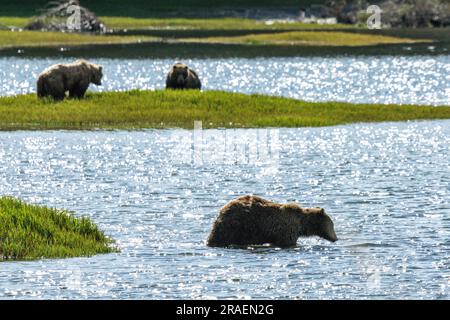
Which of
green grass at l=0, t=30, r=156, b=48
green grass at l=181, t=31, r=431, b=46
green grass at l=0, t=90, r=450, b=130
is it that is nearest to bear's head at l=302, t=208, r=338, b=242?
green grass at l=0, t=90, r=450, b=130

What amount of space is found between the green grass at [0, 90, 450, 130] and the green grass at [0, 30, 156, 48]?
211 feet

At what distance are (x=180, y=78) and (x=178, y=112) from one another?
5.65 metres

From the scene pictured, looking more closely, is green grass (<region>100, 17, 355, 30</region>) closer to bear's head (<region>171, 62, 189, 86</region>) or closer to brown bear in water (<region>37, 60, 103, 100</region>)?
bear's head (<region>171, 62, 189, 86</region>)

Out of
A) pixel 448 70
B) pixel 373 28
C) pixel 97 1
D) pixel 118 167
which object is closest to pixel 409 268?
pixel 118 167

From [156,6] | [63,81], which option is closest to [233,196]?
[63,81]

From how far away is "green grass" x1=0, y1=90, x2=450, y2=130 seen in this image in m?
53.8

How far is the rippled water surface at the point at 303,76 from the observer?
3188 inches

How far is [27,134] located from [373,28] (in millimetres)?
94815

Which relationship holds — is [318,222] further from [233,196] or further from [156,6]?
[156,6]

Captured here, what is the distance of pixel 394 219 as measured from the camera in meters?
32.3

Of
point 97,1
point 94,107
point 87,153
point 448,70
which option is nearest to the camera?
point 87,153

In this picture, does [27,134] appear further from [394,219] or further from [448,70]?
[448,70]

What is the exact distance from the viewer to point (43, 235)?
2731cm

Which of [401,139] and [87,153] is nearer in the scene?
[87,153]
